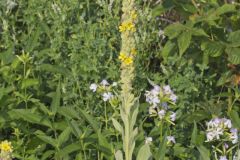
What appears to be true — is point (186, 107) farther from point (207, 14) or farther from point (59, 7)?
point (59, 7)

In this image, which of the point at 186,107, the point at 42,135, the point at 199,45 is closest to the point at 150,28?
the point at 199,45

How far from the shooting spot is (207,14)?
13.6ft

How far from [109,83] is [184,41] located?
26.6 inches

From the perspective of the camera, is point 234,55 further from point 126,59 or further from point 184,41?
point 126,59

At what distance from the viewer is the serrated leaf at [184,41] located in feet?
12.9

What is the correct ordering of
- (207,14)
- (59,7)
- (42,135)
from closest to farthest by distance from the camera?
1. (42,135)
2. (207,14)
3. (59,7)

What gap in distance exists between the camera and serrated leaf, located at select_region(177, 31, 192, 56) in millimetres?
3943

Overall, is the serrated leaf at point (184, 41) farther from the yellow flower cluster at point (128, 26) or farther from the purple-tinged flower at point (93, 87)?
the yellow flower cluster at point (128, 26)

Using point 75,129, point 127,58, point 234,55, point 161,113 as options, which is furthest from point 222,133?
point 127,58

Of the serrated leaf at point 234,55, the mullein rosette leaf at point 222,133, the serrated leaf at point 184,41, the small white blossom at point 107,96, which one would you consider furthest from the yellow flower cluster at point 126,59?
the serrated leaf at point 234,55

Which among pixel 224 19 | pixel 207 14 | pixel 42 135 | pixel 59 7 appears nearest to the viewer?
pixel 42 135

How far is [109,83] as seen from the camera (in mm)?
4391

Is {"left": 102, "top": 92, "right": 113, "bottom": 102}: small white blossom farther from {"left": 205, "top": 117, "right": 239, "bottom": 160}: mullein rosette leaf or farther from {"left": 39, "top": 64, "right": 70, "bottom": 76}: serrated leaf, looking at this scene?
{"left": 205, "top": 117, "right": 239, "bottom": 160}: mullein rosette leaf

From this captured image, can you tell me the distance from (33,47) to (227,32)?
4.43 ft
